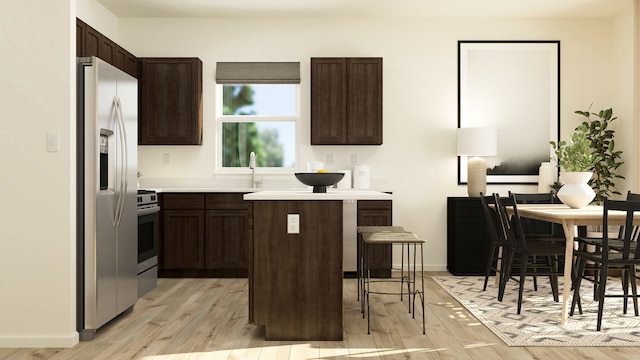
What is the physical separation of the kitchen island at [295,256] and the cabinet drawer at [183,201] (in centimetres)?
229

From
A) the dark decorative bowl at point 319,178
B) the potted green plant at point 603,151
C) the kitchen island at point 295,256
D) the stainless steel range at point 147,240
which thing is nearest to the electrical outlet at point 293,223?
the kitchen island at point 295,256

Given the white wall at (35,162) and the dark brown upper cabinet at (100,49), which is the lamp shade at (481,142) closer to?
the dark brown upper cabinet at (100,49)

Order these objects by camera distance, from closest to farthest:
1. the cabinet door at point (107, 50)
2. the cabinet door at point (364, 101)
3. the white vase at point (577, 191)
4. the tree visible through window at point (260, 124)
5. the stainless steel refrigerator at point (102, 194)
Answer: the stainless steel refrigerator at point (102, 194) < the white vase at point (577, 191) < the cabinet door at point (107, 50) < the cabinet door at point (364, 101) < the tree visible through window at point (260, 124)

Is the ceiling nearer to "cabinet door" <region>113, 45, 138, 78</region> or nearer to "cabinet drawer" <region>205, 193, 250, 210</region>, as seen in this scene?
"cabinet door" <region>113, 45, 138, 78</region>

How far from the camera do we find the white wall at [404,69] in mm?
5953

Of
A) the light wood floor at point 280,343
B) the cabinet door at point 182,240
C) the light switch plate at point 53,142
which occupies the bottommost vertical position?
the light wood floor at point 280,343

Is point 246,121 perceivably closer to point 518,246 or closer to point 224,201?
point 224,201

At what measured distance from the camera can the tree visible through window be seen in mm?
6059

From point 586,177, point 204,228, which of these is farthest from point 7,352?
point 586,177

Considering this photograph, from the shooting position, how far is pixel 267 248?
329 centimetres

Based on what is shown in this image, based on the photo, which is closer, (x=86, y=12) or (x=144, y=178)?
(x=86, y=12)

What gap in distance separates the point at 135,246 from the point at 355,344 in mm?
1829

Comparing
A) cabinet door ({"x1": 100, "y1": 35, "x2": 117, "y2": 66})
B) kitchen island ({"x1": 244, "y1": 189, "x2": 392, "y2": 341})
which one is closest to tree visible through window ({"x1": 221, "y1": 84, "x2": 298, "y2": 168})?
cabinet door ({"x1": 100, "y1": 35, "x2": 117, "y2": 66})

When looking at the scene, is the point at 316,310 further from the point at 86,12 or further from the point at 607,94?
the point at 607,94
